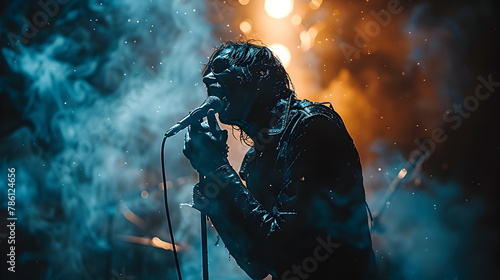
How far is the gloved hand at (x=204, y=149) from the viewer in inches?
60.3

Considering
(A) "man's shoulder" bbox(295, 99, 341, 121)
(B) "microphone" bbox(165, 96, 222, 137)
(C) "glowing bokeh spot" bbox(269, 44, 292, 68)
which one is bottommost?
(A) "man's shoulder" bbox(295, 99, 341, 121)

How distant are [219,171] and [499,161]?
177 cm

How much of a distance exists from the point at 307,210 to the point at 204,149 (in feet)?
1.30

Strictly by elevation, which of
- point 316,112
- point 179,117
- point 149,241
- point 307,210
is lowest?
point 307,210

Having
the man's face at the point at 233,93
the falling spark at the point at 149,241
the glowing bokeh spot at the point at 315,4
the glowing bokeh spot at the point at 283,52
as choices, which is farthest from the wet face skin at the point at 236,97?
the falling spark at the point at 149,241

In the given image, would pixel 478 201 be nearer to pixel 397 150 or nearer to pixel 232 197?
pixel 397 150

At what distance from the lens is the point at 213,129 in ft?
5.23

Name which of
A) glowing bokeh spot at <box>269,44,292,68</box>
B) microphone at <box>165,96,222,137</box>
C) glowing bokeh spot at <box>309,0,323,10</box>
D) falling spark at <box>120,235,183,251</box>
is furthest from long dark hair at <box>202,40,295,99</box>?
falling spark at <box>120,235,183,251</box>

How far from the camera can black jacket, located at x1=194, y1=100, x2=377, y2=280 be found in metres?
1.39

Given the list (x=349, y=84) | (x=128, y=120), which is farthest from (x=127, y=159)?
(x=349, y=84)

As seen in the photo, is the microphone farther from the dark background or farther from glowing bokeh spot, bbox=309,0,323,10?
glowing bokeh spot, bbox=309,0,323,10

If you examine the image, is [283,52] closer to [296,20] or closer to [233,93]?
[296,20]

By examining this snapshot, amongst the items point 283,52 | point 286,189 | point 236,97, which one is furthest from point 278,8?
point 286,189

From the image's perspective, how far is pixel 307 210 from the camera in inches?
54.2
